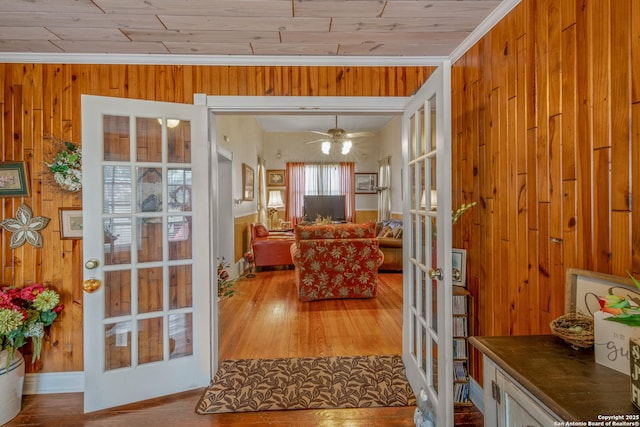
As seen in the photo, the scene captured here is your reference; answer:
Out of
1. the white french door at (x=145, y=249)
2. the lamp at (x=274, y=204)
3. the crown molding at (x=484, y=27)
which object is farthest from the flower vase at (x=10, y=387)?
the lamp at (x=274, y=204)

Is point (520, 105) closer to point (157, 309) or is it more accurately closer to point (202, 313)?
point (202, 313)

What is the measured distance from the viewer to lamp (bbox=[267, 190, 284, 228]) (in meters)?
8.13

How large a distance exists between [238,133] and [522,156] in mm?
4414

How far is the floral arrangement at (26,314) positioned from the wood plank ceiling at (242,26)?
1697mm

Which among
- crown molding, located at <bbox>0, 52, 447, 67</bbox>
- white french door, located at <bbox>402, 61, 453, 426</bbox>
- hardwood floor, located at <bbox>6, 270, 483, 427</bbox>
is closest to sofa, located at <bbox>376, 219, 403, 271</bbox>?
hardwood floor, located at <bbox>6, 270, 483, 427</bbox>

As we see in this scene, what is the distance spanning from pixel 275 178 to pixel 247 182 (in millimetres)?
2475

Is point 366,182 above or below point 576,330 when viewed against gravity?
above

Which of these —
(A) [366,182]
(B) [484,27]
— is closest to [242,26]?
(B) [484,27]

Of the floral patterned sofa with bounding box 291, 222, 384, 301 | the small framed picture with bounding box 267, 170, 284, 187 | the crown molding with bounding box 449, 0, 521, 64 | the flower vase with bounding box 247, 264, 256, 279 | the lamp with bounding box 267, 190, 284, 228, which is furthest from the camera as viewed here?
the small framed picture with bounding box 267, 170, 284, 187

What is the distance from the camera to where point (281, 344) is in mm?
2836

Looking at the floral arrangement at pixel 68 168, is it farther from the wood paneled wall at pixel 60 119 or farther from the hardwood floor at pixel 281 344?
the hardwood floor at pixel 281 344

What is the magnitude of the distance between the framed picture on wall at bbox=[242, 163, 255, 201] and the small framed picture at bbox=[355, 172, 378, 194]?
10.2 ft

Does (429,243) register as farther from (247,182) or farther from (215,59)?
(247,182)

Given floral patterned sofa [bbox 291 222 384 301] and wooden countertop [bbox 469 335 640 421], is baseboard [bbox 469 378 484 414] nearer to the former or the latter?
wooden countertop [bbox 469 335 640 421]
